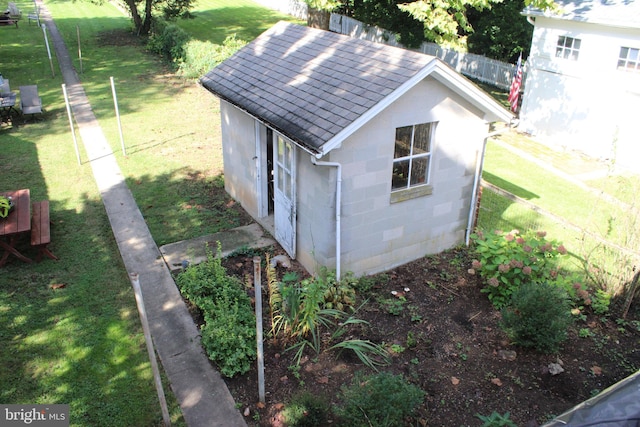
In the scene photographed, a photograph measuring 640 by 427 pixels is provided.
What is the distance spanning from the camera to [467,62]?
1010 inches

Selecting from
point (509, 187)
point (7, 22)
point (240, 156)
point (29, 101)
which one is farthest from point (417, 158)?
point (7, 22)

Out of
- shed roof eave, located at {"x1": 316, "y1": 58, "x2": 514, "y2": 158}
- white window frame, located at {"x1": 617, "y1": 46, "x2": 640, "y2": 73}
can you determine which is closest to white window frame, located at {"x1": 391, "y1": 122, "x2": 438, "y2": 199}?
shed roof eave, located at {"x1": 316, "y1": 58, "x2": 514, "y2": 158}

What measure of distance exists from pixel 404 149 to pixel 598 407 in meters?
5.06

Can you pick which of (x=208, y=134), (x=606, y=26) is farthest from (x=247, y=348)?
(x=606, y=26)

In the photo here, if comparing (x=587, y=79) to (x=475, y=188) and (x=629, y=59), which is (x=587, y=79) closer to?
(x=629, y=59)

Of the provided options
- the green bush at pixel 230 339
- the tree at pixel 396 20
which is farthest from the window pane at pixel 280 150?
the tree at pixel 396 20

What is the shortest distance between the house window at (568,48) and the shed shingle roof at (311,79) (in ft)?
34.3

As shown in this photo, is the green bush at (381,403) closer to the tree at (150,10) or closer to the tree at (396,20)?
the tree at (396,20)

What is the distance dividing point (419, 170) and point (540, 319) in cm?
337

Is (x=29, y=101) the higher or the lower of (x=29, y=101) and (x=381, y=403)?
the higher

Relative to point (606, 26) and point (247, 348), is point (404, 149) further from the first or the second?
A: point (606, 26)

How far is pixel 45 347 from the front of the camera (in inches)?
284

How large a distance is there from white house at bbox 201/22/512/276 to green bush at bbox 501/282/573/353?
2.71 m

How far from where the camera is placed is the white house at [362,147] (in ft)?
26.3
